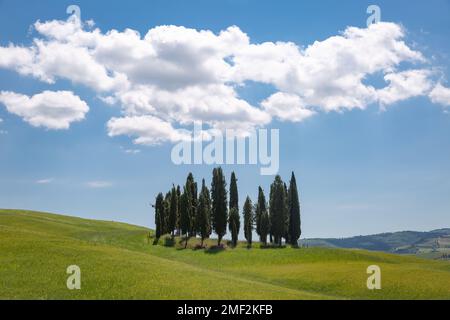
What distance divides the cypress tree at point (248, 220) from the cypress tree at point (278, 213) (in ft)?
16.8

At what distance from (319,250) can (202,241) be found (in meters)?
26.7

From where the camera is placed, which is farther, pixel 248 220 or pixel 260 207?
pixel 260 207

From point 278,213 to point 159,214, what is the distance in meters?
28.8

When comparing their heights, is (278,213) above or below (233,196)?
below

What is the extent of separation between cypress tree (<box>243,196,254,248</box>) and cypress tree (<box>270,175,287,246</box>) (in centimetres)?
513

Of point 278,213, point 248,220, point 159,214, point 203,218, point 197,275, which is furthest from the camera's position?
point 159,214

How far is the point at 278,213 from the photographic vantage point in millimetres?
100688

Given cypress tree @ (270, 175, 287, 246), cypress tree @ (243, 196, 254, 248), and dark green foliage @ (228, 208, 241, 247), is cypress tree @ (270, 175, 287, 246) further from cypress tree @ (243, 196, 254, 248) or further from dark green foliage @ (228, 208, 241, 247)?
dark green foliage @ (228, 208, 241, 247)

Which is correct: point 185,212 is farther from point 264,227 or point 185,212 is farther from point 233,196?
point 264,227

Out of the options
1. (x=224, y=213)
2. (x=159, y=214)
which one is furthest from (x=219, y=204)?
(x=159, y=214)

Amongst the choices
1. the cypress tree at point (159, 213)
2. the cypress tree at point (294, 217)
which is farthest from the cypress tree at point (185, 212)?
the cypress tree at point (294, 217)

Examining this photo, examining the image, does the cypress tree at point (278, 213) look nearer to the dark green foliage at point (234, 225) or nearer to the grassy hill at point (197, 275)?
the dark green foliage at point (234, 225)

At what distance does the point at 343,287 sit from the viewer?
47.2 metres
